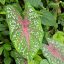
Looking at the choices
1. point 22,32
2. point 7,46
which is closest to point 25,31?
point 22,32

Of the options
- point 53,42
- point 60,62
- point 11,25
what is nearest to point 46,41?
point 53,42

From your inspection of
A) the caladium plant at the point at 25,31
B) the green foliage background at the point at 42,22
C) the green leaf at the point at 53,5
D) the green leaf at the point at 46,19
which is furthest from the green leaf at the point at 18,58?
the green leaf at the point at 53,5

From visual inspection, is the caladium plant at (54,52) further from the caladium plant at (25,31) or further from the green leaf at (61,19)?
the green leaf at (61,19)

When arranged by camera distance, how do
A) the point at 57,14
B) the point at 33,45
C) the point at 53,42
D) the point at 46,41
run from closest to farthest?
the point at 33,45
the point at 53,42
the point at 46,41
the point at 57,14

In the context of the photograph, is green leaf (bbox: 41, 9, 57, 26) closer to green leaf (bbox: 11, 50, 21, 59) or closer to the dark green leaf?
the dark green leaf

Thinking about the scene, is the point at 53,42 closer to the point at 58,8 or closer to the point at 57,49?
the point at 57,49
